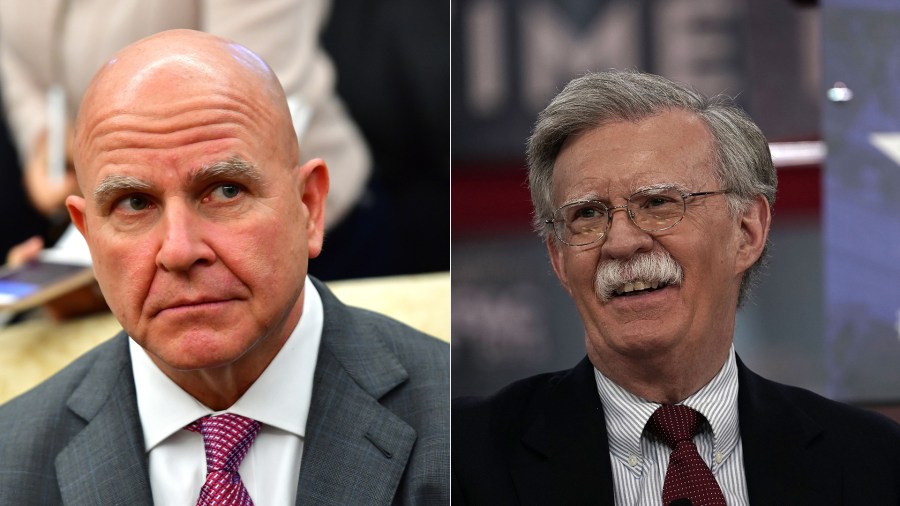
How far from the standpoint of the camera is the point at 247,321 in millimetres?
1935

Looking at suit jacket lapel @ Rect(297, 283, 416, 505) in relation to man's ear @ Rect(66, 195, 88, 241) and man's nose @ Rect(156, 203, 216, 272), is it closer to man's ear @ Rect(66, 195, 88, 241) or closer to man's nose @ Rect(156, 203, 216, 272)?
man's nose @ Rect(156, 203, 216, 272)

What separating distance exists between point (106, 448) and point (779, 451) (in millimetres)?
1344

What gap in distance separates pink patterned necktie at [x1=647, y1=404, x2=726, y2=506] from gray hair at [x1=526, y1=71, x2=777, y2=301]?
0.94 ft

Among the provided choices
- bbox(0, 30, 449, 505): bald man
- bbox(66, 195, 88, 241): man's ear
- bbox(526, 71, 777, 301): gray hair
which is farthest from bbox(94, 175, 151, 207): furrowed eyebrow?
bbox(526, 71, 777, 301): gray hair

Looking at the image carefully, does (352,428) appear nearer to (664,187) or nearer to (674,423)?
(674,423)

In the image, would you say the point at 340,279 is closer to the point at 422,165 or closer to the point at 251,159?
the point at 422,165

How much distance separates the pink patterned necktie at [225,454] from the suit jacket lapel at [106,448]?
122mm

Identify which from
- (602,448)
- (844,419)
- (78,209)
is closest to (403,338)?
(602,448)

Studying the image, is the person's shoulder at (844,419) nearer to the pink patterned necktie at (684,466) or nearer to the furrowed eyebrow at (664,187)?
the pink patterned necktie at (684,466)

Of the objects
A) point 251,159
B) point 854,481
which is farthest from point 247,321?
point 854,481

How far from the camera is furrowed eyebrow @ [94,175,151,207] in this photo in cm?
187

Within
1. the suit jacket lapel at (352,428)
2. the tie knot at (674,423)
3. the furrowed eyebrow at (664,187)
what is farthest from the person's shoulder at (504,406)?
the furrowed eyebrow at (664,187)

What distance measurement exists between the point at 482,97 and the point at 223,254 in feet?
2.20

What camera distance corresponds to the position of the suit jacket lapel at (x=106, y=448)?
2.05 meters
